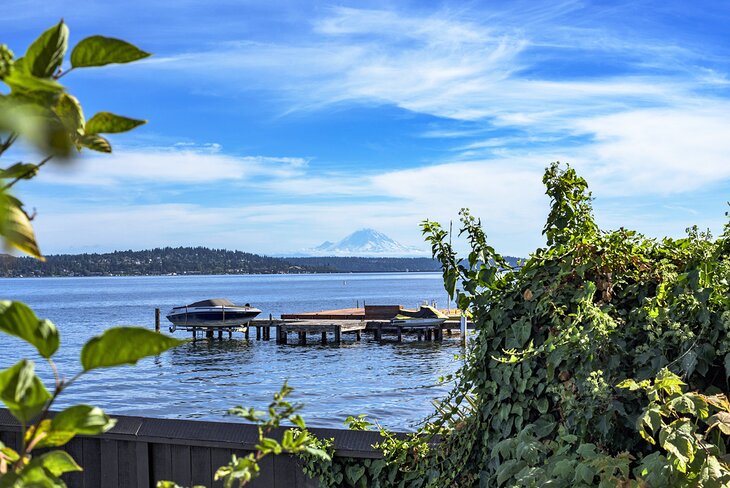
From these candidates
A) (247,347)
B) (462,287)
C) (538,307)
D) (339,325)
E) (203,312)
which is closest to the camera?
(538,307)

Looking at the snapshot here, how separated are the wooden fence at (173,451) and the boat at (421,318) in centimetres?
3446

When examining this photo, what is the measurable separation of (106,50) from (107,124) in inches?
3.9

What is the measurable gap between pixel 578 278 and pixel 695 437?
118cm

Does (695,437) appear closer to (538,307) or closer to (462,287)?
(538,307)

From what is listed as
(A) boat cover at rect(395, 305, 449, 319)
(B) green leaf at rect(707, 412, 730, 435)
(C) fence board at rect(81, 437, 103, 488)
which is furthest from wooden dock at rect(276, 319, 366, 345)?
(B) green leaf at rect(707, 412, 730, 435)

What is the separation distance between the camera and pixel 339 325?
124 feet

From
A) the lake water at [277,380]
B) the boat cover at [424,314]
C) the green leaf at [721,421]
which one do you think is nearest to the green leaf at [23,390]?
the green leaf at [721,421]

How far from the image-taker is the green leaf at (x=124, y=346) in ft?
2.39

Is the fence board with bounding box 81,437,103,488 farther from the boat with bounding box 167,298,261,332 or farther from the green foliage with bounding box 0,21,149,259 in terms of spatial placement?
the boat with bounding box 167,298,261,332

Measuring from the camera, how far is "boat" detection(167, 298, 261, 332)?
43344mm

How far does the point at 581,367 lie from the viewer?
3.57m

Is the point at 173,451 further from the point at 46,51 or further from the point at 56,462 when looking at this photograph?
the point at 46,51

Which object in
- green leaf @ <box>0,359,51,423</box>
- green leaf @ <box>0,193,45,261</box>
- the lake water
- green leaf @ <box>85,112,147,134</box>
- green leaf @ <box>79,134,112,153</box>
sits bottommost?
the lake water

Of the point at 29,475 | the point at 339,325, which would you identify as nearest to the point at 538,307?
the point at 29,475
